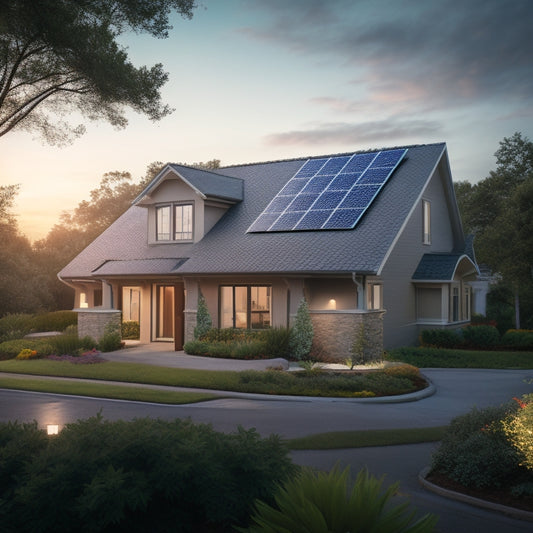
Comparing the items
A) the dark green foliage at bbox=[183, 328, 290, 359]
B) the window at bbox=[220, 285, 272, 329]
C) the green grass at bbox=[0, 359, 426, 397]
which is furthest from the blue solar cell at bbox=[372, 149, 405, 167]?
the green grass at bbox=[0, 359, 426, 397]

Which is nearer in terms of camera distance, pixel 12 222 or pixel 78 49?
pixel 78 49

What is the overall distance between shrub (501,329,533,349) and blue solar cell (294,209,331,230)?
9.43m

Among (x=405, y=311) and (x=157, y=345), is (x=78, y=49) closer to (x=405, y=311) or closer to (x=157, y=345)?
(x=157, y=345)

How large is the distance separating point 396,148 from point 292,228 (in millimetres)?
7106

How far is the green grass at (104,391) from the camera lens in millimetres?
15367

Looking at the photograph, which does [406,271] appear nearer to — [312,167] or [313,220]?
[313,220]

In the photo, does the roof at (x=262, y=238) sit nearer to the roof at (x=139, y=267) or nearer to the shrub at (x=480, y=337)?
the roof at (x=139, y=267)

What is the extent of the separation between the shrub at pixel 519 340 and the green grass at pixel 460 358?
1.65m

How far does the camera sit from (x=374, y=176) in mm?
26906

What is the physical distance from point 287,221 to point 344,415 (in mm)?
13624

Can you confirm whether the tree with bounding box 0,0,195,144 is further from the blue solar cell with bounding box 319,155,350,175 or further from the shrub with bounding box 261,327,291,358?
the blue solar cell with bounding box 319,155,350,175

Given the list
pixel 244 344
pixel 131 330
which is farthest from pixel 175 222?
pixel 244 344

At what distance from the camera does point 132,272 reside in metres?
27.0

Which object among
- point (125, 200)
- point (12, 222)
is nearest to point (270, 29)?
point (12, 222)
